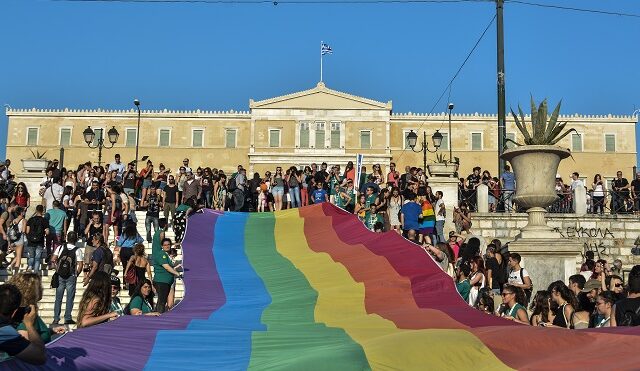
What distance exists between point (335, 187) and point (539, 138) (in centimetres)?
762

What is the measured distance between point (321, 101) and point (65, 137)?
77.2 ft

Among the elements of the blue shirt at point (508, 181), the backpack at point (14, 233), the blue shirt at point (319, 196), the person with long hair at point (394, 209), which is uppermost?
the blue shirt at point (508, 181)

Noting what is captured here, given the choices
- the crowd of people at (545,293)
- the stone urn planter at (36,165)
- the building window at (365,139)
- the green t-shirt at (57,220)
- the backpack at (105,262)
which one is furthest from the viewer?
the building window at (365,139)

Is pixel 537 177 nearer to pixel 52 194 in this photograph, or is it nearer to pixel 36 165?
pixel 52 194

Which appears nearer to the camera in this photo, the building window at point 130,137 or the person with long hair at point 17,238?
the person with long hair at point 17,238

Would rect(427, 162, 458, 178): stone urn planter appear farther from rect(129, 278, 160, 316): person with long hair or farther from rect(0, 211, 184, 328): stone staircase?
rect(129, 278, 160, 316): person with long hair

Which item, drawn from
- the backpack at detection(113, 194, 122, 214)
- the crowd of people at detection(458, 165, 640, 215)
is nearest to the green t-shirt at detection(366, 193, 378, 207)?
the crowd of people at detection(458, 165, 640, 215)

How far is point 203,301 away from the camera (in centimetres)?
1198

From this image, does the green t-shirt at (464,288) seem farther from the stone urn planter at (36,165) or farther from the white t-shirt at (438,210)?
the stone urn planter at (36,165)

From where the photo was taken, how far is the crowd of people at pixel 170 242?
883cm

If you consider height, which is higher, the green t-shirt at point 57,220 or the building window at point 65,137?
the building window at point 65,137

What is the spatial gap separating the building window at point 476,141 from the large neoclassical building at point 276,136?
9 cm

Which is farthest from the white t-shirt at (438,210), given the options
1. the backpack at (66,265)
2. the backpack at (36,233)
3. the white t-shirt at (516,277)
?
the backpack at (36,233)

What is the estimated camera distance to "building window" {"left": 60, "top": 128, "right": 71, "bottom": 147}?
→ 78.8 meters
